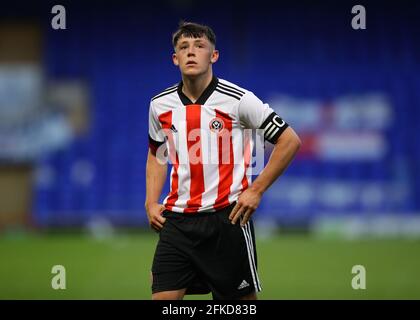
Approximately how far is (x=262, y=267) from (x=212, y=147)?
5183mm

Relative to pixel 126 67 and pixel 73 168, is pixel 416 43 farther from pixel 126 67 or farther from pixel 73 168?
pixel 73 168

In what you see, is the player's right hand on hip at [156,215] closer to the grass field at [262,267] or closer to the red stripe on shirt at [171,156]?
the red stripe on shirt at [171,156]

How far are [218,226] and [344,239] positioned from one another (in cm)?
963

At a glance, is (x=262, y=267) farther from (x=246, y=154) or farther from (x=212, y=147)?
(x=212, y=147)

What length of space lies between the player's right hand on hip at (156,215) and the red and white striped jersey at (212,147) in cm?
7

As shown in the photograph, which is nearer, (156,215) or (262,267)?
(156,215)

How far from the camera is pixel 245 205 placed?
4090 mm

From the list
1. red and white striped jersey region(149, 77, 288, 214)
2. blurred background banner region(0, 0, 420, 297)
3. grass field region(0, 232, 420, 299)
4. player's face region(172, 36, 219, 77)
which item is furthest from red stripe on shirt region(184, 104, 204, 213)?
blurred background banner region(0, 0, 420, 297)

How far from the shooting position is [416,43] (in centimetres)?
1658

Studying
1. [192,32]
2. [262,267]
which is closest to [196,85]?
[192,32]

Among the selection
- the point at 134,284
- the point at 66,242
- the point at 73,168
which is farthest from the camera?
the point at 73,168

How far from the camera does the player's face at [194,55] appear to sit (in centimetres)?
422
